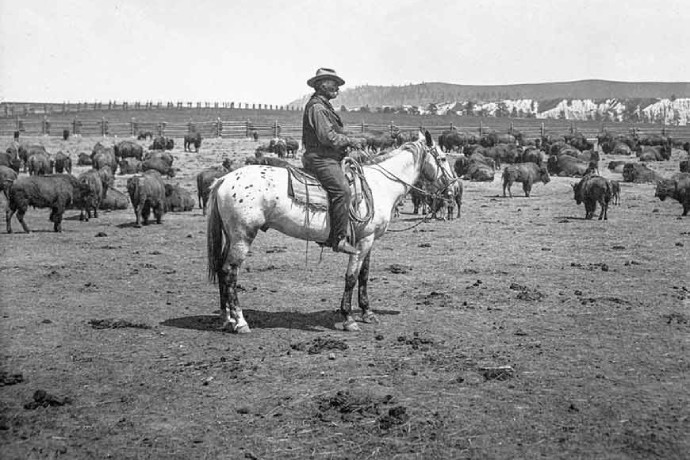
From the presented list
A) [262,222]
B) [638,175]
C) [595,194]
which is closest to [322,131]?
[262,222]

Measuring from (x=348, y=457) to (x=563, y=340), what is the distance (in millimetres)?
4078

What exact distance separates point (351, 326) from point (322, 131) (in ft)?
7.89

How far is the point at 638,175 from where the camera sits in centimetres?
3102

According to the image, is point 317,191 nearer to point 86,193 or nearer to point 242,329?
point 242,329

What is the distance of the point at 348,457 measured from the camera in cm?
523

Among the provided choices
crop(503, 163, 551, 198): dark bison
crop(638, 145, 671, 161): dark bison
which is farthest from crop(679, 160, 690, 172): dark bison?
crop(503, 163, 551, 198): dark bison

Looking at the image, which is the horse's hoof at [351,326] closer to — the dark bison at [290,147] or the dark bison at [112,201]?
the dark bison at [112,201]

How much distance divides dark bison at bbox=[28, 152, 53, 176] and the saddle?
76.0 feet

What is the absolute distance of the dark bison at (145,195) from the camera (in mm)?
18594

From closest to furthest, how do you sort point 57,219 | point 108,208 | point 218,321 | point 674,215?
point 218,321 < point 57,219 < point 674,215 < point 108,208

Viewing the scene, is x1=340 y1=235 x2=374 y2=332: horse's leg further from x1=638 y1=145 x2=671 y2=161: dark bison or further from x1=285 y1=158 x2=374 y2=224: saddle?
x1=638 y1=145 x2=671 y2=161: dark bison

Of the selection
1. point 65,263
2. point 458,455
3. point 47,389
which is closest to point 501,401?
point 458,455

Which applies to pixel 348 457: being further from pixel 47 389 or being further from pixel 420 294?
pixel 420 294

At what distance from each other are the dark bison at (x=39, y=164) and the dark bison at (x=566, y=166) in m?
23.1
